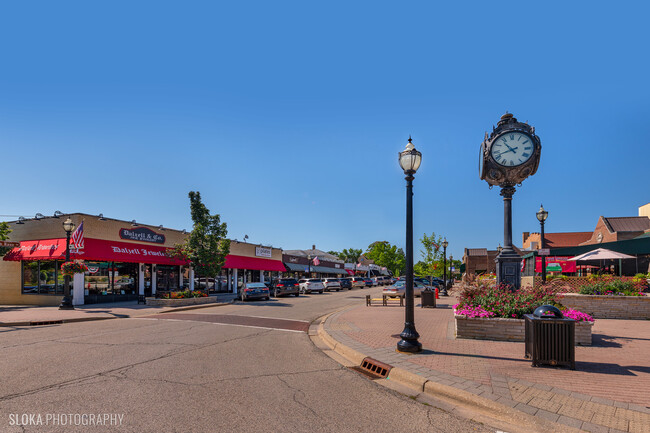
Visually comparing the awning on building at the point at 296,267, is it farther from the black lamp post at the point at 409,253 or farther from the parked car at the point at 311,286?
the black lamp post at the point at 409,253

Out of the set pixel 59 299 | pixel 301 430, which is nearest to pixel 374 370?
pixel 301 430

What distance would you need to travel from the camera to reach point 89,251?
21.3 metres

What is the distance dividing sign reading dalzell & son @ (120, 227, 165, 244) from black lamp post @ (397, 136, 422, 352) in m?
21.8

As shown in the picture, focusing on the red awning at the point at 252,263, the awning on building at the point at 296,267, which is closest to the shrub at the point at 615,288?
the red awning at the point at 252,263

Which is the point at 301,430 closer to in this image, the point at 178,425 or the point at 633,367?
the point at 178,425

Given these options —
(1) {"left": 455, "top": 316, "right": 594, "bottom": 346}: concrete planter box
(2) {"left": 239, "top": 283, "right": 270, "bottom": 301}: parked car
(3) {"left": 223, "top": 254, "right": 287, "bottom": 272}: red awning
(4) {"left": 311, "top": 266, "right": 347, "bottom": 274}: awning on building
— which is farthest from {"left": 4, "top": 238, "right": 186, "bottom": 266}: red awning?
(4) {"left": 311, "top": 266, "right": 347, "bottom": 274}: awning on building

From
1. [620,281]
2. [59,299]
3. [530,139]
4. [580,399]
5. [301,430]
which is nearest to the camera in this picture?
[301,430]

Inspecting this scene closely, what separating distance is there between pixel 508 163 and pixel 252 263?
29.9m

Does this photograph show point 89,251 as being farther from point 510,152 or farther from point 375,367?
point 510,152

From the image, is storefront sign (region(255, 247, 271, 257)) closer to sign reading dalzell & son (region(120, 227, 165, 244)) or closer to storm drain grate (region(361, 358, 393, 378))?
sign reading dalzell & son (region(120, 227, 165, 244))

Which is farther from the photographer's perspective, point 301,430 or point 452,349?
point 452,349

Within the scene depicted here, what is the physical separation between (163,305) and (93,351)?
12.8 metres

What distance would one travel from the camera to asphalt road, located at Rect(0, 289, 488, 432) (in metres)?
4.29

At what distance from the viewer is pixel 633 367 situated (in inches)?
249
